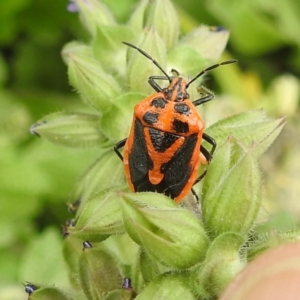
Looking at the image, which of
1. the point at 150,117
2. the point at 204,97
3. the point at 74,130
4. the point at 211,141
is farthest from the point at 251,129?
the point at 74,130

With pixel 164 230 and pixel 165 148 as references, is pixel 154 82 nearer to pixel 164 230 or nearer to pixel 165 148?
pixel 165 148

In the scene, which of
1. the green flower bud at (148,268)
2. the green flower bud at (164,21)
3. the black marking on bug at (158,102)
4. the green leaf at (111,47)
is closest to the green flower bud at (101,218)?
the green flower bud at (148,268)

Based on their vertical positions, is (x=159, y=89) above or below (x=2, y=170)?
above

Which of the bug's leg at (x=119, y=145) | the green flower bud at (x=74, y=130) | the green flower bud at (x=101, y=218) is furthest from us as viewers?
the green flower bud at (x=74, y=130)

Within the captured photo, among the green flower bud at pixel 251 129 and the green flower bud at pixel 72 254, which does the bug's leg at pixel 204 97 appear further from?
the green flower bud at pixel 72 254

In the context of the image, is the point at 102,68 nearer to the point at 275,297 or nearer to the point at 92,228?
the point at 92,228

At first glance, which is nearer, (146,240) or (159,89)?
(146,240)

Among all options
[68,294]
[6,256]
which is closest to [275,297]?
[68,294]

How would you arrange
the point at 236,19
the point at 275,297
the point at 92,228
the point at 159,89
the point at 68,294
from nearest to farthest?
the point at 275,297, the point at 92,228, the point at 68,294, the point at 159,89, the point at 236,19
